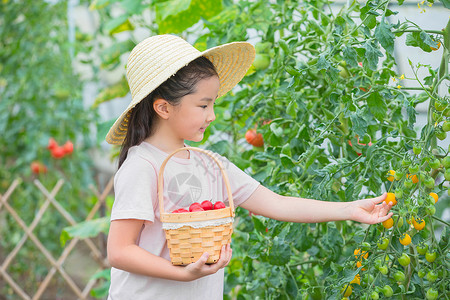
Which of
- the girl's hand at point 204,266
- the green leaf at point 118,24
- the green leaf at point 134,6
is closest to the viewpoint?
the girl's hand at point 204,266

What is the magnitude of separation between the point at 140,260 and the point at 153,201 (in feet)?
Answer: 0.44

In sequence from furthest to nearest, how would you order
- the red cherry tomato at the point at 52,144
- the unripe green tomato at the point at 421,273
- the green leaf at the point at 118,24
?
the red cherry tomato at the point at 52,144
the green leaf at the point at 118,24
the unripe green tomato at the point at 421,273

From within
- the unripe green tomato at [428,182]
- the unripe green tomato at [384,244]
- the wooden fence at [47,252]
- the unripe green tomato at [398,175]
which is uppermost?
the unripe green tomato at [398,175]

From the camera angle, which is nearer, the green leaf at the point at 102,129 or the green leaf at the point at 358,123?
the green leaf at the point at 358,123

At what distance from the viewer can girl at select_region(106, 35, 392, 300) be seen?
1103mm

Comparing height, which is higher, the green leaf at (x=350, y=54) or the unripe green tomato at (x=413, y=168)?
the green leaf at (x=350, y=54)

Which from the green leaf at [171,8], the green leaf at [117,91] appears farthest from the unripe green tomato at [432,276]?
the green leaf at [117,91]

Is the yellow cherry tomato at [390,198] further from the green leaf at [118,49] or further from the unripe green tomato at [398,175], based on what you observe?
the green leaf at [118,49]

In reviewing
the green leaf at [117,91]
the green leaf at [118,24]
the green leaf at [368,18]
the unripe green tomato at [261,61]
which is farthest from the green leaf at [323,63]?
the green leaf at [117,91]

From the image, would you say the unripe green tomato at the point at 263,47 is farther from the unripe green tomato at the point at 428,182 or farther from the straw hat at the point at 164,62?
the unripe green tomato at the point at 428,182

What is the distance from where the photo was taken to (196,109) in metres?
1.15

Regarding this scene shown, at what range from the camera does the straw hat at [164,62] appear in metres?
1.17

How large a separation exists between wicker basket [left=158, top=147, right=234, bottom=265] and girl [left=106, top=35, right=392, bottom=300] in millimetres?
20

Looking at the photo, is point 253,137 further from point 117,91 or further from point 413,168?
point 117,91
